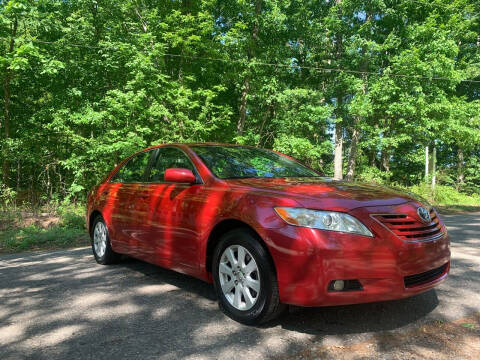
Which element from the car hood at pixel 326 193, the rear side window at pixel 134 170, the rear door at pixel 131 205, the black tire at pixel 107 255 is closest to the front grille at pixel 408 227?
the car hood at pixel 326 193

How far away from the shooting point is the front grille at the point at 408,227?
2818mm

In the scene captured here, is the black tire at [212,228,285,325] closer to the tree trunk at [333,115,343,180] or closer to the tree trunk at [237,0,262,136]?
the tree trunk at [237,0,262,136]

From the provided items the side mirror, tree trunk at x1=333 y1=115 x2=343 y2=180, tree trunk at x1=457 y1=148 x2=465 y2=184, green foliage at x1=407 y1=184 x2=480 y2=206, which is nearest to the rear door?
the side mirror

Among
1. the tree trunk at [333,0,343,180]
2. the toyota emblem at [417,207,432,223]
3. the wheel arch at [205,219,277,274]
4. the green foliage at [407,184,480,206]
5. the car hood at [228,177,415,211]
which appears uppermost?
the tree trunk at [333,0,343,180]

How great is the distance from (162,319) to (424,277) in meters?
2.15

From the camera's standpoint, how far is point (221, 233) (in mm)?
3373

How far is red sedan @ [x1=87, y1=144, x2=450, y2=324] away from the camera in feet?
8.79

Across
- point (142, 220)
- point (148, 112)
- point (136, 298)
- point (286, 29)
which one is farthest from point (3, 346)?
point (286, 29)

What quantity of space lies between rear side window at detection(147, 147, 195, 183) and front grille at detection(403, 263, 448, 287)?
7.59ft

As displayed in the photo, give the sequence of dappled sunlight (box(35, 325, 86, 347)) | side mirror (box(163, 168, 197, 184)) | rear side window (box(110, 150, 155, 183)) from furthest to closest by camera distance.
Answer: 1. rear side window (box(110, 150, 155, 183))
2. side mirror (box(163, 168, 197, 184))
3. dappled sunlight (box(35, 325, 86, 347))

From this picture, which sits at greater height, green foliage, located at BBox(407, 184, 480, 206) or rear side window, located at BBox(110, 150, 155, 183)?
rear side window, located at BBox(110, 150, 155, 183)

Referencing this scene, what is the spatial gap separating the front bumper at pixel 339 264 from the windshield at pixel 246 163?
117cm

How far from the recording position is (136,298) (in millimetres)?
3787

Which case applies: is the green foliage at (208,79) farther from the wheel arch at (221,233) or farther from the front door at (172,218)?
the wheel arch at (221,233)
